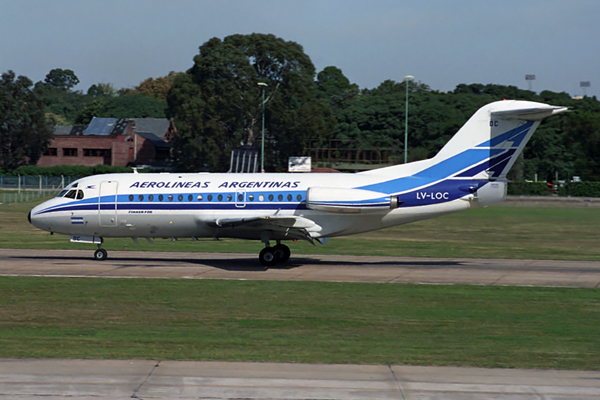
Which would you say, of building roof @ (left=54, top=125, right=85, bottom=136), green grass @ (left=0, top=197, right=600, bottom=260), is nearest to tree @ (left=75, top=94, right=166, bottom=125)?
building roof @ (left=54, top=125, right=85, bottom=136)

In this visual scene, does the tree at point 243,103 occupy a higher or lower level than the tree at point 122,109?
lower

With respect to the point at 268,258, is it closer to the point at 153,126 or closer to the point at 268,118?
the point at 268,118

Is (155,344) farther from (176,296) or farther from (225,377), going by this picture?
(176,296)

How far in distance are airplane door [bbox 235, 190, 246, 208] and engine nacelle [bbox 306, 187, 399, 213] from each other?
2.50 metres

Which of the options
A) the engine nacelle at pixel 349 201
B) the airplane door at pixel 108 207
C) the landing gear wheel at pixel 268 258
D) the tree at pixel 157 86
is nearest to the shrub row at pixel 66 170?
the airplane door at pixel 108 207

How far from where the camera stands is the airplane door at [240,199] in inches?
999

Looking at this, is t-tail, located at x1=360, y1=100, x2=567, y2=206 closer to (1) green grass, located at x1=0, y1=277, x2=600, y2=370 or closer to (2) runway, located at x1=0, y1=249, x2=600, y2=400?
(1) green grass, located at x1=0, y1=277, x2=600, y2=370

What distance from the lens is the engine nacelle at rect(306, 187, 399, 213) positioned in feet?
80.7

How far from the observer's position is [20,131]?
91.4m

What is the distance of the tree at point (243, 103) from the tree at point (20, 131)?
22.4 m

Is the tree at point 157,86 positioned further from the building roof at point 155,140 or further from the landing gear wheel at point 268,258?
the landing gear wheel at point 268,258

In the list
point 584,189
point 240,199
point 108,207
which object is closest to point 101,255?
point 108,207

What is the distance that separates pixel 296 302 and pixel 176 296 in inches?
136

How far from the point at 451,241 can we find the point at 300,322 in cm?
2218
